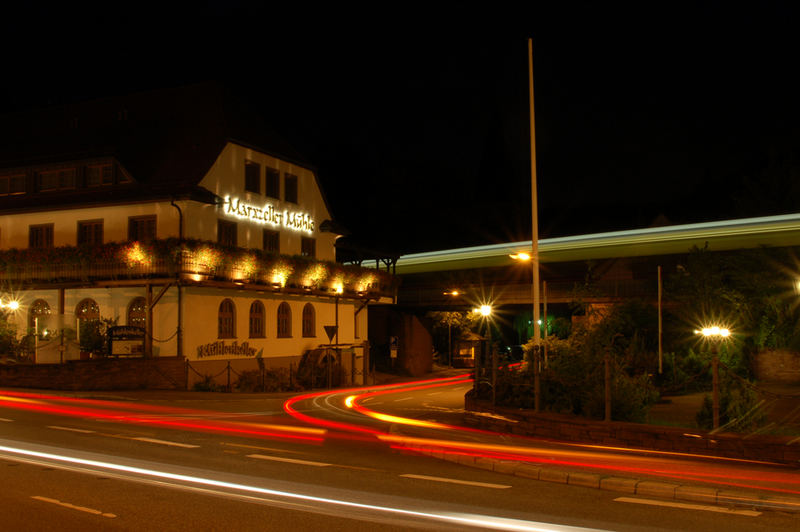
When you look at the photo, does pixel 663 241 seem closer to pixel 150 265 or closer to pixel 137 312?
pixel 150 265

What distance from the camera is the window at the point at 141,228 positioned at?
33625 mm

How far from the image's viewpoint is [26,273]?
3375 cm

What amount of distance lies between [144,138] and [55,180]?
14.3ft

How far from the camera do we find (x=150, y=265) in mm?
31203

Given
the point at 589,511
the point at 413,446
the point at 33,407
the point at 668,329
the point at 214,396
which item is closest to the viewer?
the point at 589,511

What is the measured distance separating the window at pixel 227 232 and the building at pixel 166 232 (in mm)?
70

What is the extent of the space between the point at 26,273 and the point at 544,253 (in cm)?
2694

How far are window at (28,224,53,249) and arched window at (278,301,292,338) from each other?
34.5 ft

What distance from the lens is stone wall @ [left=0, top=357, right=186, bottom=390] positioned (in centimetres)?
2788

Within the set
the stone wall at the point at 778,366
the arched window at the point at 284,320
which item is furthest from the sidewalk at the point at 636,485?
the stone wall at the point at 778,366

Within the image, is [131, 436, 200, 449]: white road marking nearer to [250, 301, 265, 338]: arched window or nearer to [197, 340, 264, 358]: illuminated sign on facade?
[197, 340, 264, 358]: illuminated sign on facade

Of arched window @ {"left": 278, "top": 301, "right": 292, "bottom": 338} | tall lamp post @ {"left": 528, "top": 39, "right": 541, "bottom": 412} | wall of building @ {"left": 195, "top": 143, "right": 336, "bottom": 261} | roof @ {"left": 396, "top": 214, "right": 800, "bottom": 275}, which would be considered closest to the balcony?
arched window @ {"left": 278, "top": 301, "right": 292, "bottom": 338}

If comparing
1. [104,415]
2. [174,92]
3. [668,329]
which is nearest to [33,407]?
[104,415]

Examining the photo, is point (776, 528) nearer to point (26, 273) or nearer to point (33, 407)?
point (33, 407)
